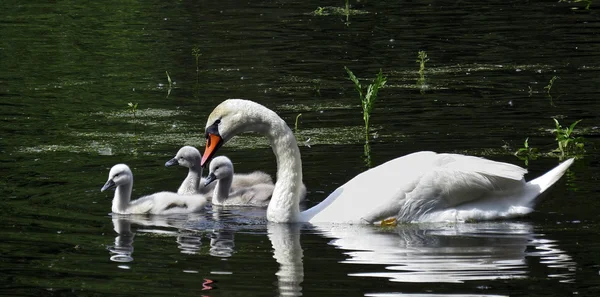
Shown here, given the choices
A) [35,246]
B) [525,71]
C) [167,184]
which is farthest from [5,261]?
[525,71]

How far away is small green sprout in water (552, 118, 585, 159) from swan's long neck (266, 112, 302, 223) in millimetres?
2959

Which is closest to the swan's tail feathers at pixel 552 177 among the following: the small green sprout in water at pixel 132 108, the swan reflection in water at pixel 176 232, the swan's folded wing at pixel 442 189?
the swan's folded wing at pixel 442 189

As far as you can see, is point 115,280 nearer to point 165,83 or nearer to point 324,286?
point 324,286

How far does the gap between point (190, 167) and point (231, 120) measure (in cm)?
213

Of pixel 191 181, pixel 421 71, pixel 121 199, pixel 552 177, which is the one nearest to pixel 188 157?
pixel 191 181

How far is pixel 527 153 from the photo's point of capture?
1195 cm

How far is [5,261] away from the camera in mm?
8594

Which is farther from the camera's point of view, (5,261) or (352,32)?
(352,32)

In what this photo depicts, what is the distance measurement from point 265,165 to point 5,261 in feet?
Result: 13.1

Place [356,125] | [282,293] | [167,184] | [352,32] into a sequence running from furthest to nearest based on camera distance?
[352,32] → [356,125] → [167,184] → [282,293]

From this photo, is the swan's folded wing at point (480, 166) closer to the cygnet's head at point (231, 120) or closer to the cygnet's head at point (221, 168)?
the cygnet's head at point (231, 120)

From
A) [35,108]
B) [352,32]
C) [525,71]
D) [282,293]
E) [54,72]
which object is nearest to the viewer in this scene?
[282,293]

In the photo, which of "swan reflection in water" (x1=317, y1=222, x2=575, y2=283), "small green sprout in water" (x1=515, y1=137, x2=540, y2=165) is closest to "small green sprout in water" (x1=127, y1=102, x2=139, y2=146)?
"small green sprout in water" (x1=515, y1=137, x2=540, y2=165)

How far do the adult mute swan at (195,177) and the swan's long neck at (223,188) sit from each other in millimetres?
66
